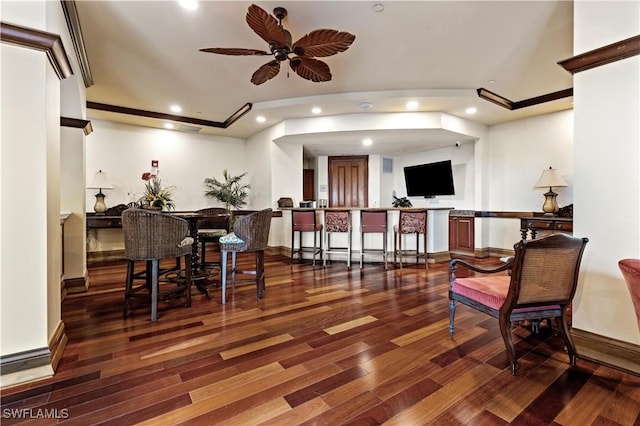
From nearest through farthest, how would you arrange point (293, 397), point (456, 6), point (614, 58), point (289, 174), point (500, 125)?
point (293, 397) → point (614, 58) → point (456, 6) → point (500, 125) → point (289, 174)

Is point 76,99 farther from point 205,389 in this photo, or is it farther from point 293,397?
point 293,397

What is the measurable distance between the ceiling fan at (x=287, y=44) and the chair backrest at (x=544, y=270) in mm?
2106

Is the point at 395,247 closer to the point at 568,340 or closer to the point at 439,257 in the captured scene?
the point at 439,257

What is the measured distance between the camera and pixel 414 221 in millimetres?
4727

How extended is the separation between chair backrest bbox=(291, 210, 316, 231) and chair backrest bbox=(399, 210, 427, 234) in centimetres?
151

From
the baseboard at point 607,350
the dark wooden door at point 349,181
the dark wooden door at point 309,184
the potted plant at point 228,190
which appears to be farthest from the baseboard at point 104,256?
the baseboard at point 607,350

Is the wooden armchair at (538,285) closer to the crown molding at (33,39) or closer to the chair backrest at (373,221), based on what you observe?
the chair backrest at (373,221)

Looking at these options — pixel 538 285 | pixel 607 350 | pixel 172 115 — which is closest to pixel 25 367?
pixel 538 285

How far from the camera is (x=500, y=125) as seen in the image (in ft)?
19.4

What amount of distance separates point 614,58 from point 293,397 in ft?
9.64

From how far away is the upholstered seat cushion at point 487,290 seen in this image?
1.92 metres

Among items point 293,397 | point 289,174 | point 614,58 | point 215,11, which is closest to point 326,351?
point 293,397

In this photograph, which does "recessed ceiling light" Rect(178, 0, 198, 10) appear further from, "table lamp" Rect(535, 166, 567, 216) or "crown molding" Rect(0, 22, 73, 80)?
"table lamp" Rect(535, 166, 567, 216)

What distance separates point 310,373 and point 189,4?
10.2ft
